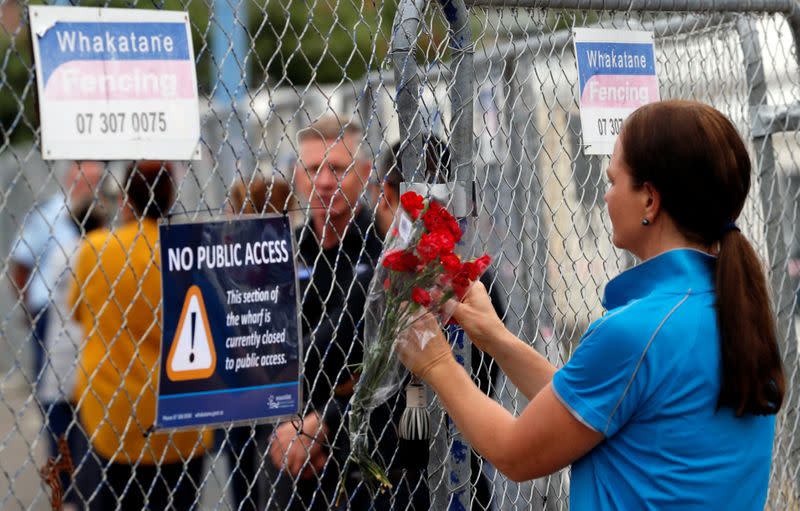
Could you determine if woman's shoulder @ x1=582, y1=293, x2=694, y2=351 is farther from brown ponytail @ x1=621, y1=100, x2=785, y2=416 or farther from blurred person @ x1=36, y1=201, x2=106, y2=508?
blurred person @ x1=36, y1=201, x2=106, y2=508

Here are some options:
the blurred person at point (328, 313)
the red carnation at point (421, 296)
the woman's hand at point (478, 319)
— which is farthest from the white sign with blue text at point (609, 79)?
the red carnation at point (421, 296)

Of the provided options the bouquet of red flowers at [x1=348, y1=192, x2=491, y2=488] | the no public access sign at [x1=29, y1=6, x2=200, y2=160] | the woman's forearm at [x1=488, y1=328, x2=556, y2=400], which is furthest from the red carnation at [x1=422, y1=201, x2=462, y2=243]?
the no public access sign at [x1=29, y1=6, x2=200, y2=160]

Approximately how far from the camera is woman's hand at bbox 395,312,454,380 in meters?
1.96

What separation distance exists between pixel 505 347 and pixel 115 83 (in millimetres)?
976

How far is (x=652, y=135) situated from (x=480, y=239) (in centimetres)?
64

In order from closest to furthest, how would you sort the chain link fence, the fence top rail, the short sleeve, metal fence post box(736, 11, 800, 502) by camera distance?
the short sleeve
the chain link fence
the fence top rail
metal fence post box(736, 11, 800, 502)

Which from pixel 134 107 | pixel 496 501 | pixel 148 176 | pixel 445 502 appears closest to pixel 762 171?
pixel 496 501

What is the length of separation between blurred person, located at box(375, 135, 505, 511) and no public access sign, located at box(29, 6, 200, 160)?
1.97 ft

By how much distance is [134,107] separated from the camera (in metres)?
1.92

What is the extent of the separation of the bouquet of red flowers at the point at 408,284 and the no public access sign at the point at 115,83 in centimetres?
46

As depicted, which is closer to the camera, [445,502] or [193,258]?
[193,258]

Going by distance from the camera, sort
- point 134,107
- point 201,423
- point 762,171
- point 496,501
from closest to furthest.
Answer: point 134,107 < point 201,423 < point 496,501 < point 762,171

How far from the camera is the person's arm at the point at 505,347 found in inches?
84.5

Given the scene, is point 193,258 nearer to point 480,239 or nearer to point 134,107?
point 134,107
